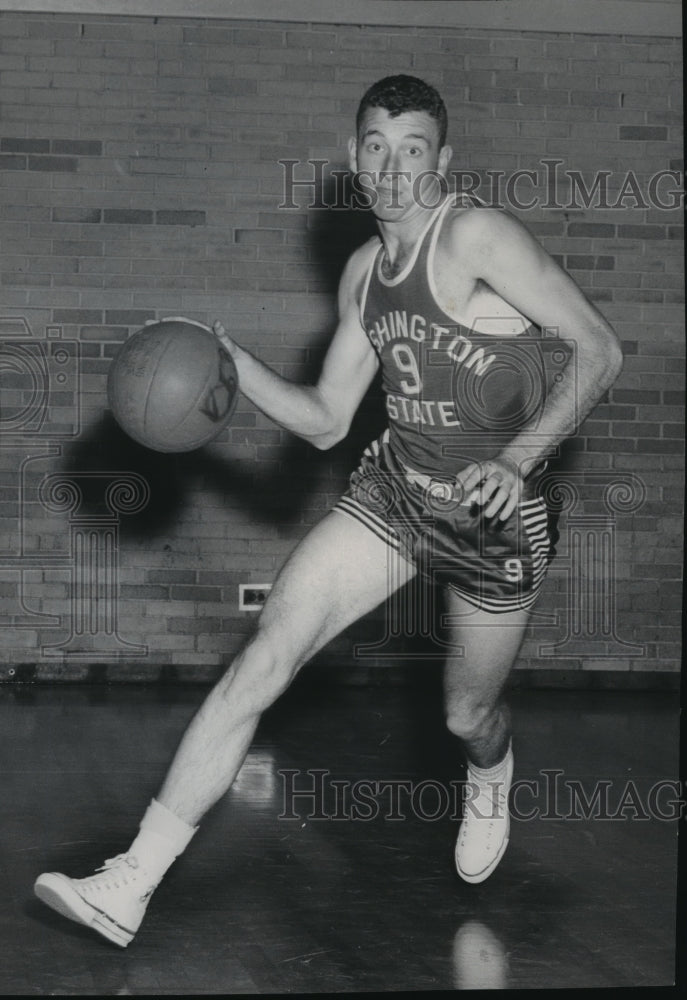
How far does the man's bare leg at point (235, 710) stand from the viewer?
241cm

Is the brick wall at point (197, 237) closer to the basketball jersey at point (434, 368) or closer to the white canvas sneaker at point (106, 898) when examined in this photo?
the basketball jersey at point (434, 368)

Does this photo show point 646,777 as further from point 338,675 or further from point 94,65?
point 94,65

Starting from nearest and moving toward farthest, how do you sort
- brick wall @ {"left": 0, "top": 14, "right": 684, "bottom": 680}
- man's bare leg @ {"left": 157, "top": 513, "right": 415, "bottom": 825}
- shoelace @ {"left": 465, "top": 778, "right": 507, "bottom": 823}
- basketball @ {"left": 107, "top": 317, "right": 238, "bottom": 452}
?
man's bare leg @ {"left": 157, "top": 513, "right": 415, "bottom": 825} → basketball @ {"left": 107, "top": 317, "right": 238, "bottom": 452} → shoelace @ {"left": 465, "top": 778, "right": 507, "bottom": 823} → brick wall @ {"left": 0, "top": 14, "right": 684, "bottom": 680}

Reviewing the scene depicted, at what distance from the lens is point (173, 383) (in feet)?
9.05

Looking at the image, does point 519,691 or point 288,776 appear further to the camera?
point 519,691

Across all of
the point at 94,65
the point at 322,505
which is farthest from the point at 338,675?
the point at 94,65

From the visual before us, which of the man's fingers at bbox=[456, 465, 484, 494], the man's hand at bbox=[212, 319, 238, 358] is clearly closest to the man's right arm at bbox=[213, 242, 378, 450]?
the man's hand at bbox=[212, 319, 238, 358]

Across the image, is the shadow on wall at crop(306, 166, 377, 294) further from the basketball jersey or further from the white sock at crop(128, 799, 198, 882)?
the white sock at crop(128, 799, 198, 882)

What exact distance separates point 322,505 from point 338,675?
735 millimetres

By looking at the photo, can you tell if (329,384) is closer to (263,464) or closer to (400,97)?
(400,97)

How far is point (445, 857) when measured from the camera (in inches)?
126
